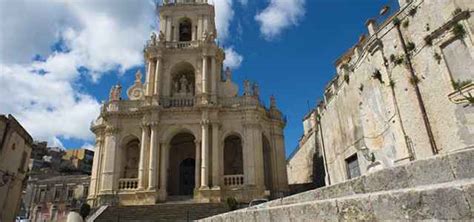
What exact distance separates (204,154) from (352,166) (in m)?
10.4

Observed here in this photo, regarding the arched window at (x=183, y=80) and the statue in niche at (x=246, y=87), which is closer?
the statue in niche at (x=246, y=87)

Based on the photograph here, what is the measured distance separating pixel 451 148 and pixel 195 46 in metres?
21.0

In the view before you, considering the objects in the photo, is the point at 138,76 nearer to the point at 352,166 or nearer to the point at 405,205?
the point at 352,166

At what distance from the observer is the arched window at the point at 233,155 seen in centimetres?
2716

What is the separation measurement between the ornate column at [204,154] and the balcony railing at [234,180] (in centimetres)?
170

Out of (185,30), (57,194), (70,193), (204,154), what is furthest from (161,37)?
(57,194)

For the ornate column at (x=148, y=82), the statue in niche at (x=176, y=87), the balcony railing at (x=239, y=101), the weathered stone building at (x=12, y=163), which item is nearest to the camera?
the weathered stone building at (x=12, y=163)

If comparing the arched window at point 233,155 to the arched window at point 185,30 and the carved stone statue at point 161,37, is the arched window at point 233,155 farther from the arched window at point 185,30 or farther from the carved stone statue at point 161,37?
the arched window at point 185,30

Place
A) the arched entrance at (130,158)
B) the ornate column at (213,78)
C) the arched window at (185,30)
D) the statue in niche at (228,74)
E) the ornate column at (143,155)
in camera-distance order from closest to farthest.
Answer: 1. the ornate column at (143,155)
2. the arched entrance at (130,158)
3. the ornate column at (213,78)
4. the statue in niche at (228,74)
5. the arched window at (185,30)

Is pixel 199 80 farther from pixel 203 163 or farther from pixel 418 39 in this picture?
pixel 418 39

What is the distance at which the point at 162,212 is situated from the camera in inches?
750

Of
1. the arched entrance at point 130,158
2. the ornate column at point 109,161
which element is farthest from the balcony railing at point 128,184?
the arched entrance at point 130,158

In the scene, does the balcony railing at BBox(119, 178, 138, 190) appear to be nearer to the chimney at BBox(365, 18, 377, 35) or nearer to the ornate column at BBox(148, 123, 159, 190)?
the ornate column at BBox(148, 123, 159, 190)

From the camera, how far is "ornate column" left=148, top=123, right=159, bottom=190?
22.2 metres
